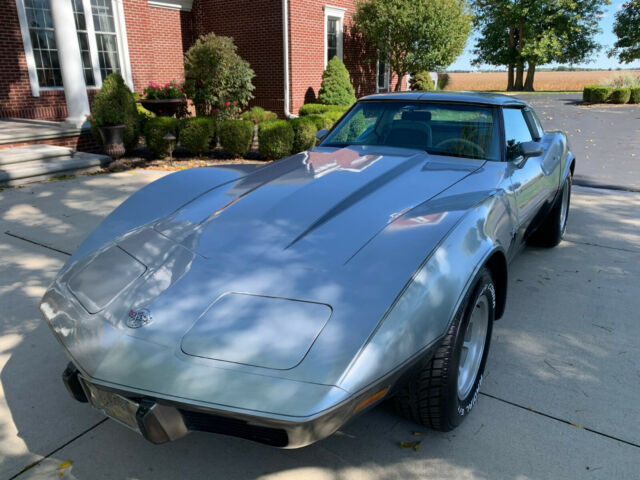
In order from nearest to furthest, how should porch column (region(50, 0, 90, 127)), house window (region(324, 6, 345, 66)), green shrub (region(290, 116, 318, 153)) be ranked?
porch column (region(50, 0, 90, 127)) < green shrub (region(290, 116, 318, 153)) < house window (region(324, 6, 345, 66))

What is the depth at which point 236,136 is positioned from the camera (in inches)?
369

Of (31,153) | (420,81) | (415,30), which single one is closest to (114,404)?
(31,153)

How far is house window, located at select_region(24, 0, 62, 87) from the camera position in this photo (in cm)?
1171

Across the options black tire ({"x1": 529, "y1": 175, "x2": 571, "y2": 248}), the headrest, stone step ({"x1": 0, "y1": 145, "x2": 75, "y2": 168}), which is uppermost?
the headrest

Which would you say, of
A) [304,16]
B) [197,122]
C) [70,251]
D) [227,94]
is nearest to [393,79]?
[304,16]

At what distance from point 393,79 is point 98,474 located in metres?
20.2

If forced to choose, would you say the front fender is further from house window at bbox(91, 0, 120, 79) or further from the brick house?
house window at bbox(91, 0, 120, 79)

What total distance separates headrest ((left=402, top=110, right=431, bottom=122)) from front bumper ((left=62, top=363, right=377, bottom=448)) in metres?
2.59

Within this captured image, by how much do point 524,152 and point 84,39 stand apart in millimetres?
12659

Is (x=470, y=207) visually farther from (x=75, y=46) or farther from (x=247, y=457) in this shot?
(x=75, y=46)

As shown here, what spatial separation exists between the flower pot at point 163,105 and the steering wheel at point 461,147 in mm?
11057

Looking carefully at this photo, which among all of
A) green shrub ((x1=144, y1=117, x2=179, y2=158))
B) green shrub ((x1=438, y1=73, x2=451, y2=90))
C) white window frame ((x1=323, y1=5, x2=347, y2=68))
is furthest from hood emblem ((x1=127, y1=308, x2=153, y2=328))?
green shrub ((x1=438, y1=73, x2=451, y2=90))

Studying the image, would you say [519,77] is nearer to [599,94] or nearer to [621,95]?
[621,95]

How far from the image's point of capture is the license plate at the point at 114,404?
183cm
